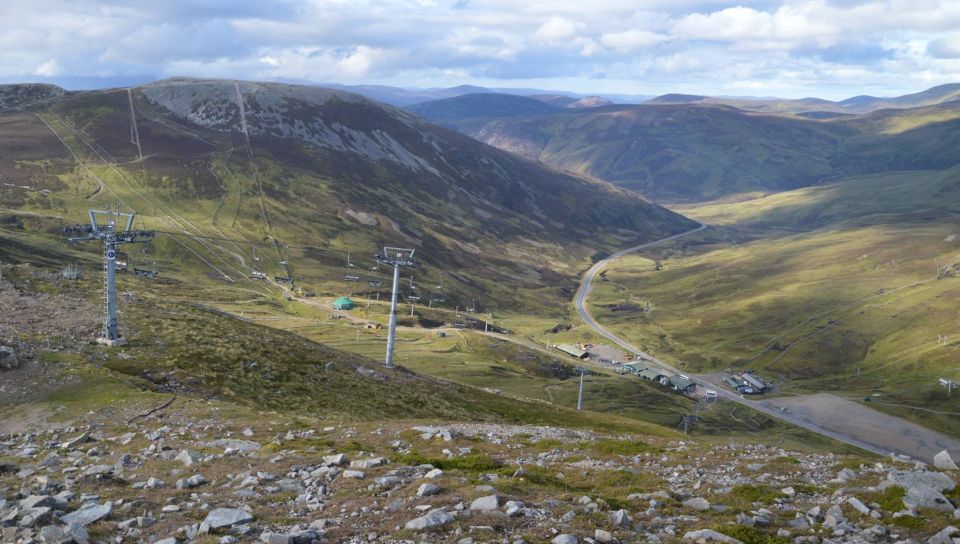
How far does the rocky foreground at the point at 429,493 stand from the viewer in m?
24.0

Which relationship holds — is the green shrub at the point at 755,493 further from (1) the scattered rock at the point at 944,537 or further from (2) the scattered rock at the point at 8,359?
(2) the scattered rock at the point at 8,359

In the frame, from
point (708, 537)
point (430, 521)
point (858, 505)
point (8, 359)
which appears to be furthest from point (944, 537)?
point (8, 359)

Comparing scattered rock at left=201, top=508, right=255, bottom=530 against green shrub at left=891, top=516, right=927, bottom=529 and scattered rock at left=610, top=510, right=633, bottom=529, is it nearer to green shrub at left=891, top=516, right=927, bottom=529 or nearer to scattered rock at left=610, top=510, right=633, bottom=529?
scattered rock at left=610, top=510, right=633, bottom=529

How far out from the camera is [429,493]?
2839cm

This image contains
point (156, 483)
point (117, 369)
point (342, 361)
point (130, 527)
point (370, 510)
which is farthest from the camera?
point (342, 361)

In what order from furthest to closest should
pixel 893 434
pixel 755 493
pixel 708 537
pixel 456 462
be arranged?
pixel 893 434 → pixel 456 462 → pixel 755 493 → pixel 708 537

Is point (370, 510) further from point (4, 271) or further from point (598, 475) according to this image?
point (4, 271)

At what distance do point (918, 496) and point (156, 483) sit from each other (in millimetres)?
34279

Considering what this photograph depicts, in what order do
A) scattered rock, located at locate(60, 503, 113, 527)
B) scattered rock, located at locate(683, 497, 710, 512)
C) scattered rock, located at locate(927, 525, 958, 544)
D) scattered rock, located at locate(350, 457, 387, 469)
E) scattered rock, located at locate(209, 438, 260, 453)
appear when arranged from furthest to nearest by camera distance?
scattered rock, located at locate(209, 438, 260, 453), scattered rock, located at locate(350, 457, 387, 469), scattered rock, located at locate(683, 497, 710, 512), scattered rock, located at locate(927, 525, 958, 544), scattered rock, located at locate(60, 503, 113, 527)

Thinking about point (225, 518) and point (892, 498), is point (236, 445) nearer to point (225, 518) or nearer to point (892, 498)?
point (225, 518)

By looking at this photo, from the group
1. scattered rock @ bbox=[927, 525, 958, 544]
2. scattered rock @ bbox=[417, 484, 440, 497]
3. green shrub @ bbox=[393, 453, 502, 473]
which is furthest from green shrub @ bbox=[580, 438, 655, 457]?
scattered rock @ bbox=[927, 525, 958, 544]

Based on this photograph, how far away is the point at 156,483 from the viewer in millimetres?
29922

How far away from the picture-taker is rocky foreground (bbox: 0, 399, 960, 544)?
24.0 metres

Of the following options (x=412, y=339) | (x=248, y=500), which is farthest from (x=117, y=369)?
(x=412, y=339)
